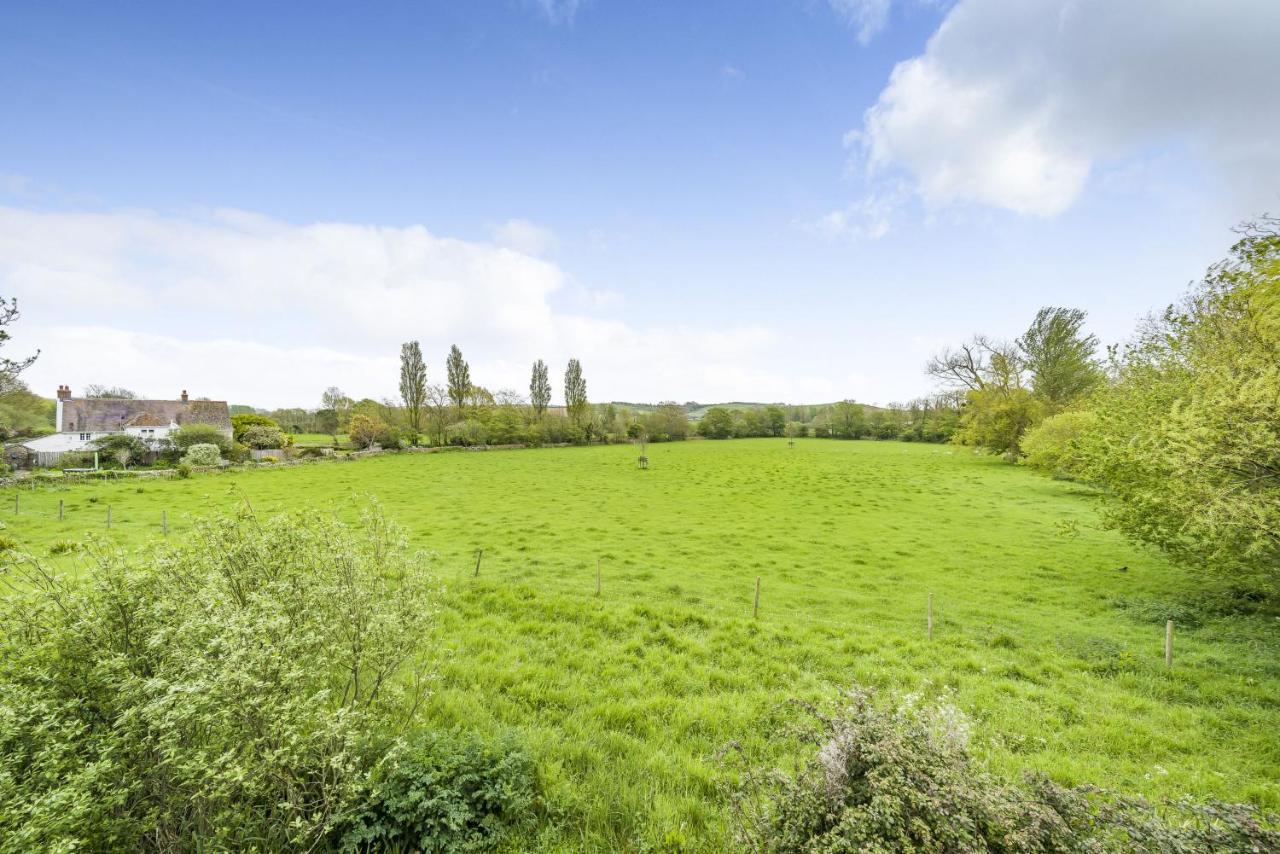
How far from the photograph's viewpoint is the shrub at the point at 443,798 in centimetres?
433

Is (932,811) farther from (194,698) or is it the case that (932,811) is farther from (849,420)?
(849,420)

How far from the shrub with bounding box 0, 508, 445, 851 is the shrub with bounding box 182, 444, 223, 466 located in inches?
1690

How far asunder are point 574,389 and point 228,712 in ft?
233

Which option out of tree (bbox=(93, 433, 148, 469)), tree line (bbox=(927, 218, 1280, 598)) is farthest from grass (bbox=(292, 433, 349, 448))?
tree line (bbox=(927, 218, 1280, 598))

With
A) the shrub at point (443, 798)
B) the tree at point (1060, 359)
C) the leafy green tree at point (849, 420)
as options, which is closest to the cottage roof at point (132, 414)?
the shrub at point (443, 798)

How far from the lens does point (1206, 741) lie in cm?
671

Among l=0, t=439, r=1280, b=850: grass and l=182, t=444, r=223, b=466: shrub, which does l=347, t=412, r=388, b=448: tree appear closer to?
l=182, t=444, r=223, b=466: shrub

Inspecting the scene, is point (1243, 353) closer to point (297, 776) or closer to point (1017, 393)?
point (297, 776)

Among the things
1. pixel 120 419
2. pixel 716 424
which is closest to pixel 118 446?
pixel 120 419

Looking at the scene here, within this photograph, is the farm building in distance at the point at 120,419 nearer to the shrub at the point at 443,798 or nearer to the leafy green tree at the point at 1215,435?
the shrub at the point at 443,798

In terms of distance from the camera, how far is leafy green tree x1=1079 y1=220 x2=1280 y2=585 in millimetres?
7609

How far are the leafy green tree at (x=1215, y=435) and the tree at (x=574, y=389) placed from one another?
2522 inches

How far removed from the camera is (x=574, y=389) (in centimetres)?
7375

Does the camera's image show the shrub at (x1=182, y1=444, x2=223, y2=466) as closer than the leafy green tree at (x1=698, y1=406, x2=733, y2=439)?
Yes
